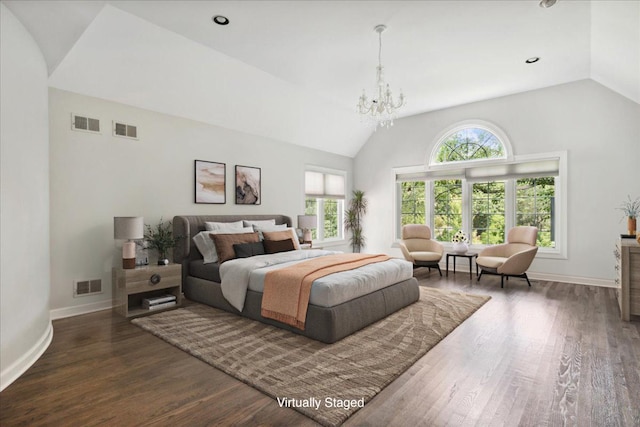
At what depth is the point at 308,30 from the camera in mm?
3535

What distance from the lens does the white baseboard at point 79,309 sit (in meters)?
3.60

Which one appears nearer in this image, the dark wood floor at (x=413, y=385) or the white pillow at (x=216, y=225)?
the dark wood floor at (x=413, y=385)

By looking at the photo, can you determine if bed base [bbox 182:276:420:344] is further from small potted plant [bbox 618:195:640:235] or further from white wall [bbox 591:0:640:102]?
small potted plant [bbox 618:195:640:235]

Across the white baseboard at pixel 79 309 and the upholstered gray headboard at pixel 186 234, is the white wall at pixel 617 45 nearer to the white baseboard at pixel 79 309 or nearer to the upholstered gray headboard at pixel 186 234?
the upholstered gray headboard at pixel 186 234

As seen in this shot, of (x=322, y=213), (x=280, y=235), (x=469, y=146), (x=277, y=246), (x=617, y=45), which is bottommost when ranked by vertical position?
(x=277, y=246)

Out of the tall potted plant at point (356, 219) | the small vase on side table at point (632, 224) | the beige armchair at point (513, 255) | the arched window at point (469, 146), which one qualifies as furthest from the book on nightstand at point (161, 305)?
the small vase on side table at point (632, 224)

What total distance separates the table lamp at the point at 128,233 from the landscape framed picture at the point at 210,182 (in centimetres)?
127

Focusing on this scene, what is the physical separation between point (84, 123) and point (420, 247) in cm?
558

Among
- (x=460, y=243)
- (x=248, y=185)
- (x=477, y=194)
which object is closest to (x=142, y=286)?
(x=248, y=185)

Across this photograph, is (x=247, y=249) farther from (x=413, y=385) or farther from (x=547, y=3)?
(x=547, y=3)

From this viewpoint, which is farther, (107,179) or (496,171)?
(496,171)

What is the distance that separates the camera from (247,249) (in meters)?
4.35

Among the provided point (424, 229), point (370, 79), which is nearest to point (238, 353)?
point (370, 79)

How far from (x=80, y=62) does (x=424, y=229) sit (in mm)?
5773
